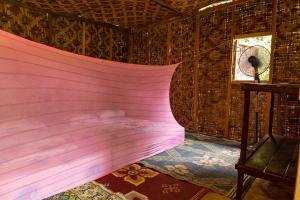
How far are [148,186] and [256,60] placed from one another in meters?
2.15

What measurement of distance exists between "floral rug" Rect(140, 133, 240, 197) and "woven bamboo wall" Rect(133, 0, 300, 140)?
1.86 ft

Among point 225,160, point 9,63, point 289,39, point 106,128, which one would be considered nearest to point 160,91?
point 106,128

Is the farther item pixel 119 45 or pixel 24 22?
pixel 119 45

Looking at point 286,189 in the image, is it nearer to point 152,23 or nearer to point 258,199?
point 258,199

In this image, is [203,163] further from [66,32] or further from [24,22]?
[24,22]

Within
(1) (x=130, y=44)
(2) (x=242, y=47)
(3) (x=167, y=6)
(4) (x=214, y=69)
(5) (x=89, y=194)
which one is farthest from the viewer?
(1) (x=130, y=44)

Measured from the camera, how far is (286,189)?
2.00m

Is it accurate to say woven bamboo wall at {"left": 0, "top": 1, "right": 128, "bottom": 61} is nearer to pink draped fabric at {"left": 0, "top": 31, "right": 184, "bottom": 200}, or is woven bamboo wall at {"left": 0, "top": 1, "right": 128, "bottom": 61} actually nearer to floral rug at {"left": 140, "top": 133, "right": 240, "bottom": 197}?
pink draped fabric at {"left": 0, "top": 31, "right": 184, "bottom": 200}

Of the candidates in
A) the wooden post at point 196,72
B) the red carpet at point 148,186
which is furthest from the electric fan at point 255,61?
the red carpet at point 148,186

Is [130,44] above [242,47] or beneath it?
above

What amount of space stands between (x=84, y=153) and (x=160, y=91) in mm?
1229

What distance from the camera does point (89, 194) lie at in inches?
72.7

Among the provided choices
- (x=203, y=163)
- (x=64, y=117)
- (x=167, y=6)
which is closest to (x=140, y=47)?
(x=167, y=6)

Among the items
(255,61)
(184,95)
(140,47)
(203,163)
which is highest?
(140,47)
